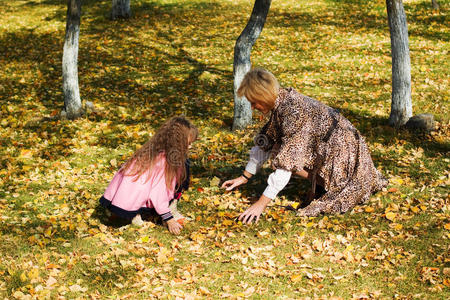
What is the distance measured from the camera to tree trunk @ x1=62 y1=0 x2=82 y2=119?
27.1 feet

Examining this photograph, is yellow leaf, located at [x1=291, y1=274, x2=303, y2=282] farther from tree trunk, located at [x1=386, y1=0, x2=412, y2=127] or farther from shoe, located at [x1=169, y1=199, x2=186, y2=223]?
tree trunk, located at [x1=386, y1=0, x2=412, y2=127]

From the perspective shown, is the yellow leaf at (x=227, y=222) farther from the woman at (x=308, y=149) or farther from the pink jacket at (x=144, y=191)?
the pink jacket at (x=144, y=191)

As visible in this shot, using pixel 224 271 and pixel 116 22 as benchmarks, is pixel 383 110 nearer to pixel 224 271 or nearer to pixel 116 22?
pixel 224 271

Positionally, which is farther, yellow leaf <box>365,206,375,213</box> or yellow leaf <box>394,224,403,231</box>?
yellow leaf <box>365,206,375,213</box>

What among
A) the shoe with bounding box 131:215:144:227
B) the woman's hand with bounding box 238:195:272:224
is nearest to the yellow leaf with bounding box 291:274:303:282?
the woman's hand with bounding box 238:195:272:224

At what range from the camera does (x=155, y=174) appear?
15.3 ft

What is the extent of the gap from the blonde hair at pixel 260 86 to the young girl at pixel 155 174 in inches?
30.7

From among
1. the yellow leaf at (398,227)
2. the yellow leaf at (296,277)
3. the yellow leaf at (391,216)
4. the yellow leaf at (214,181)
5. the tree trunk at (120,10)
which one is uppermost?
the tree trunk at (120,10)

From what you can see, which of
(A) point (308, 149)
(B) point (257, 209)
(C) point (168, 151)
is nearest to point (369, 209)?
(A) point (308, 149)

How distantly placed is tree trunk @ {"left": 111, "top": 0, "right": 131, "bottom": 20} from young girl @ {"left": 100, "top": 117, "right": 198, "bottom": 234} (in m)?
12.6

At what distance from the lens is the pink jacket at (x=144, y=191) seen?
15.3ft

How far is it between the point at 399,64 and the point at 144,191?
5068 mm

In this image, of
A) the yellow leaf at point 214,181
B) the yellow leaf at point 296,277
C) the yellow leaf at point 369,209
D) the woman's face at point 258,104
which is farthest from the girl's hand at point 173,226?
the yellow leaf at point 369,209

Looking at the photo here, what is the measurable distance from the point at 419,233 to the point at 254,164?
2042 mm
